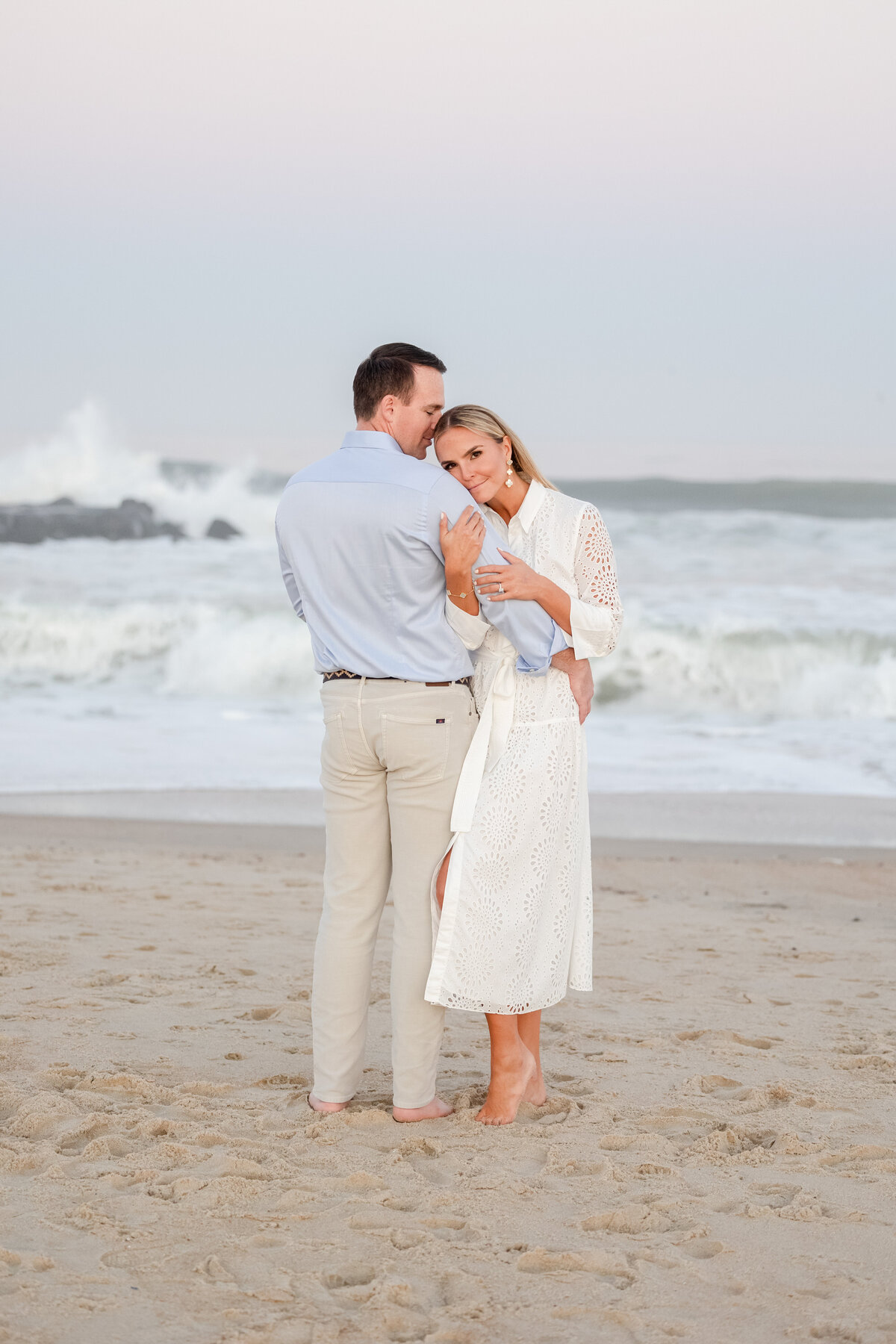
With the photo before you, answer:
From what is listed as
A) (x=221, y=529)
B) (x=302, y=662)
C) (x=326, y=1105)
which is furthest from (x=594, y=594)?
(x=221, y=529)

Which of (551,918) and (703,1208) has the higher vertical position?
(551,918)

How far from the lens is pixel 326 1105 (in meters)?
3.02

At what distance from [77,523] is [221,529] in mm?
2596

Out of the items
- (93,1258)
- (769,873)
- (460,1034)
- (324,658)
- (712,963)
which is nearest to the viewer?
(93,1258)

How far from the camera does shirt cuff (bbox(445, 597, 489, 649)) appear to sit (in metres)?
2.81

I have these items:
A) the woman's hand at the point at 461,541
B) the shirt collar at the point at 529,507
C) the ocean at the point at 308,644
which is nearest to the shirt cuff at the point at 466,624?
the woman's hand at the point at 461,541

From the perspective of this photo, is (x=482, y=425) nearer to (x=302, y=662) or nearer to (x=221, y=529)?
(x=302, y=662)

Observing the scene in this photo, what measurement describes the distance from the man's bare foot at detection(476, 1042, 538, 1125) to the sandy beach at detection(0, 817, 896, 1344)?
6cm

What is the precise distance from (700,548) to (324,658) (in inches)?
729

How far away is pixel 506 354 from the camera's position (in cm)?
1984

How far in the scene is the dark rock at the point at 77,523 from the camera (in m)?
21.9

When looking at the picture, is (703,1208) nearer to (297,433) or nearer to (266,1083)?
(266,1083)

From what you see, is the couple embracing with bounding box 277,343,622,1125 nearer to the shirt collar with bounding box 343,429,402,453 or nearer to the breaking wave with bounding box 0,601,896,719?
the shirt collar with bounding box 343,429,402,453

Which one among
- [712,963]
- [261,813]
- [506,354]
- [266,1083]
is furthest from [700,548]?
[266,1083]
